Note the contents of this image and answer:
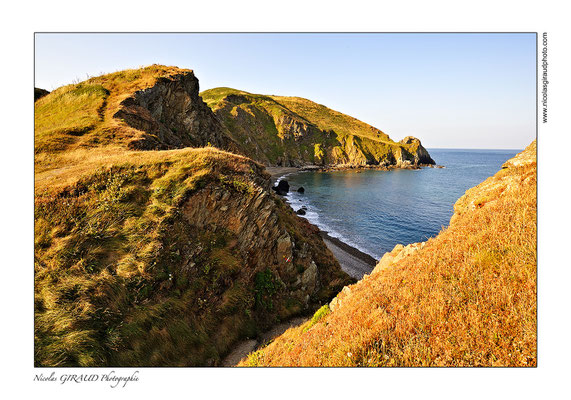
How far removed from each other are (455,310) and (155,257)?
10.0 m

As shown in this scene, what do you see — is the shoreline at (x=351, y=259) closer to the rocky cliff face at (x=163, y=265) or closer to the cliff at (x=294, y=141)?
the rocky cliff face at (x=163, y=265)

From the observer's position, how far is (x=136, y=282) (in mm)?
8398

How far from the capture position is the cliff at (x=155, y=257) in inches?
276

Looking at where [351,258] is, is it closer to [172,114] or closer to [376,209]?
[376,209]

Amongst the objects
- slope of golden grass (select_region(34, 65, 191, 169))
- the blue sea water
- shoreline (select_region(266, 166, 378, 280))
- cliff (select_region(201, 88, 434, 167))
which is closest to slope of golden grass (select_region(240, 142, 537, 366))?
the blue sea water

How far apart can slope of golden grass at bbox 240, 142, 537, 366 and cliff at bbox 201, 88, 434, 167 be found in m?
108

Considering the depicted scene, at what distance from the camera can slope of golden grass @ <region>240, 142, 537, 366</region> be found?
174 inches

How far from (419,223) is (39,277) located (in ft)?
158

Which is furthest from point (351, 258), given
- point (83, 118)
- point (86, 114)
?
point (86, 114)

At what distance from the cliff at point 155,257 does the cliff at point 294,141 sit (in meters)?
99.6

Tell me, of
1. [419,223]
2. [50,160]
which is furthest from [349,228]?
[50,160]

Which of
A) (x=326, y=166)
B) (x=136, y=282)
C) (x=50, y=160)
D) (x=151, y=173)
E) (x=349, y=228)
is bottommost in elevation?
(x=349, y=228)

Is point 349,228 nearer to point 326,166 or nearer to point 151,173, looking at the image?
point 151,173

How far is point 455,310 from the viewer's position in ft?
16.8
